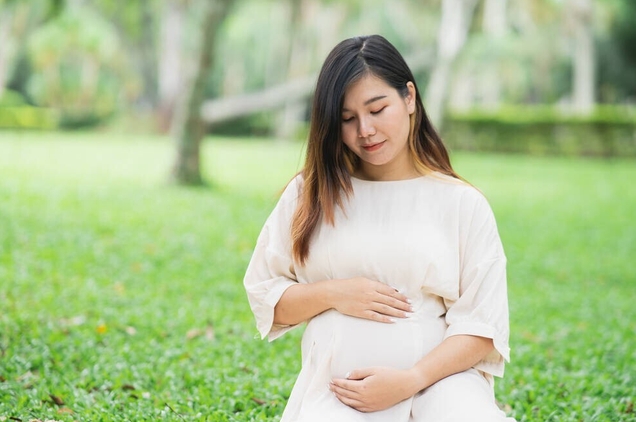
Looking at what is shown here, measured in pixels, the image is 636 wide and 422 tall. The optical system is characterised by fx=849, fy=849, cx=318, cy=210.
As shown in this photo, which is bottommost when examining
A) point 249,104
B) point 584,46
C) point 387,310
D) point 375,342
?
point 375,342

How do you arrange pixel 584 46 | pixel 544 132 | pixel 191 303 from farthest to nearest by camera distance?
pixel 584 46
pixel 544 132
pixel 191 303

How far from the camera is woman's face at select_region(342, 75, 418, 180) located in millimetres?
2621

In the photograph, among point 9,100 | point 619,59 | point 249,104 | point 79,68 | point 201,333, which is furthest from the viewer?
point 79,68

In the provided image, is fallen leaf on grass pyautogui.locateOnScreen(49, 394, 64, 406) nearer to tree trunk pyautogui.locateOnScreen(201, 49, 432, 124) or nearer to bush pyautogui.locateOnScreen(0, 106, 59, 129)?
tree trunk pyautogui.locateOnScreen(201, 49, 432, 124)

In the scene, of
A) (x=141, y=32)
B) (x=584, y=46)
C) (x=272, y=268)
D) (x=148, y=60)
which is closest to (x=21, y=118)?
(x=141, y=32)

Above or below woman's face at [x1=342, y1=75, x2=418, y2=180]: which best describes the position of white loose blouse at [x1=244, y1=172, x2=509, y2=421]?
below

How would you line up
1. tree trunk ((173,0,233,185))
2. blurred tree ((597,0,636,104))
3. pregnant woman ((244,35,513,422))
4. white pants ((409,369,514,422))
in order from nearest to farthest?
white pants ((409,369,514,422)) < pregnant woman ((244,35,513,422)) < tree trunk ((173,0,233,185)) < blurred tree ((597,0,636,104))

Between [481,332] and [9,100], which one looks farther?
[9,100]

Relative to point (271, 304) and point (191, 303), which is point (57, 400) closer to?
point (271, 304)

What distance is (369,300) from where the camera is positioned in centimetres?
260

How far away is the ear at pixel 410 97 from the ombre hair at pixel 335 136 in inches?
0.6

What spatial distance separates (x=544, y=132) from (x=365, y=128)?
25175 mm

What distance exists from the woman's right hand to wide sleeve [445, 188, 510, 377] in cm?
17

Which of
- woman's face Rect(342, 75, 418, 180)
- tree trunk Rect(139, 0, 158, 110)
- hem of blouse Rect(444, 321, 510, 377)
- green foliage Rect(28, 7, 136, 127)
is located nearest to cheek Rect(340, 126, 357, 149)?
woman's face Rect(342, 75, 418, 180)
